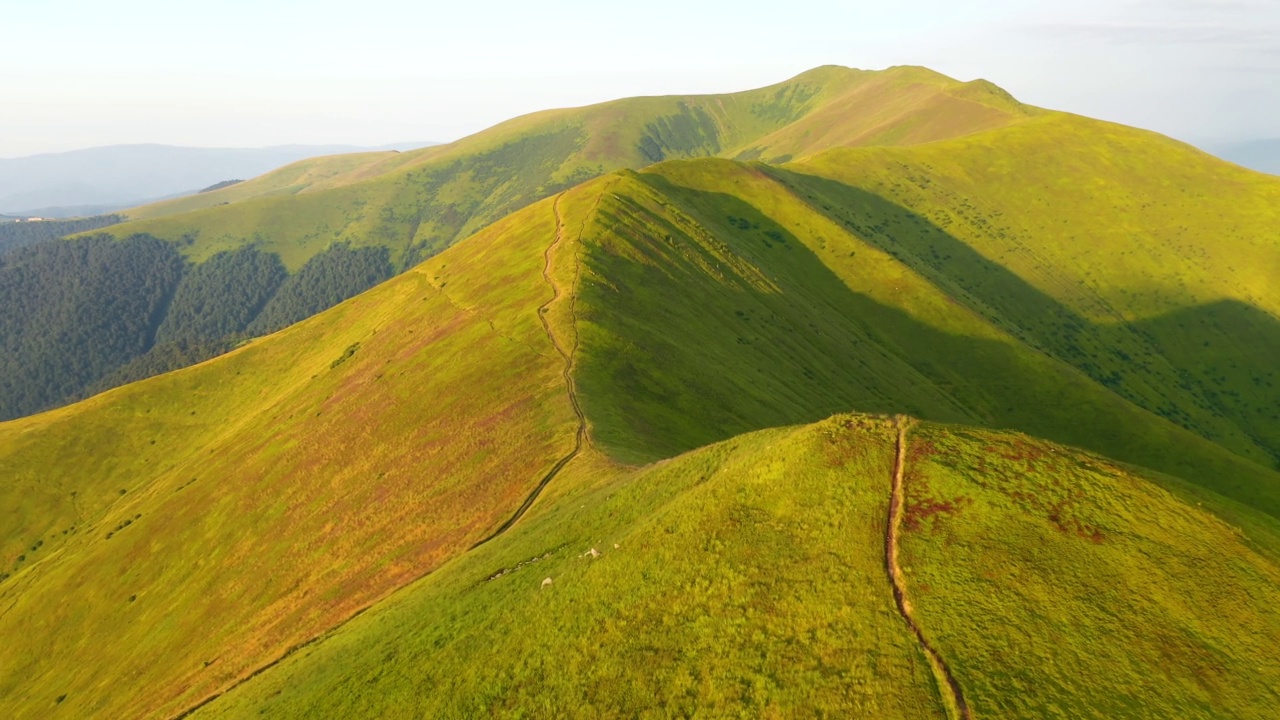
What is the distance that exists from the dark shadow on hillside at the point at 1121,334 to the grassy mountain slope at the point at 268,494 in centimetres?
10724

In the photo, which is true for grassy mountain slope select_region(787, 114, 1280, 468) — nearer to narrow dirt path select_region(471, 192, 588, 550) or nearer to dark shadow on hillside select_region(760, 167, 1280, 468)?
dark shadow on hillside select_region(760, 167, 1280, 468)

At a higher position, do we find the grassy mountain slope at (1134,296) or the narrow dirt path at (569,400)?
the narrow dirt path at (569,400)

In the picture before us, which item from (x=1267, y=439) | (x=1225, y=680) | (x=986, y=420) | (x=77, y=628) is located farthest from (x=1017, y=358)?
(x=77, y=628)

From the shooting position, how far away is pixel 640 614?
24.5 metres

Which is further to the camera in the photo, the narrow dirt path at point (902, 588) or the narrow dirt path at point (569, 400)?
the narrow dirt path at point (569, 400)

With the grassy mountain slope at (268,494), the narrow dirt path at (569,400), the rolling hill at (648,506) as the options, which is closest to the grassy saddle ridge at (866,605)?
the rolling hill at (648,506)

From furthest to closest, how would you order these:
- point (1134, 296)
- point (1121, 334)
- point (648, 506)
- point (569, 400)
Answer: point (1134, 296) → point (1121, 334) → point (569, 400) → point (648, 506)

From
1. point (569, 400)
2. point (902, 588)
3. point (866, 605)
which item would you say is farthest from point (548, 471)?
point (902, 588)

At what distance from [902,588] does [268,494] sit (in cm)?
6470

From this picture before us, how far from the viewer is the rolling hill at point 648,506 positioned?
842 inches

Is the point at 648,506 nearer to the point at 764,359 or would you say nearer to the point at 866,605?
the point at 866,605

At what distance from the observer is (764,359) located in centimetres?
8631

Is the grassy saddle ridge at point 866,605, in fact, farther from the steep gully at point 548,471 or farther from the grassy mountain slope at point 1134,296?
the grassy mountain slope at point 1134,296

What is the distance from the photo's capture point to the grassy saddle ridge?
1980 centimetres
